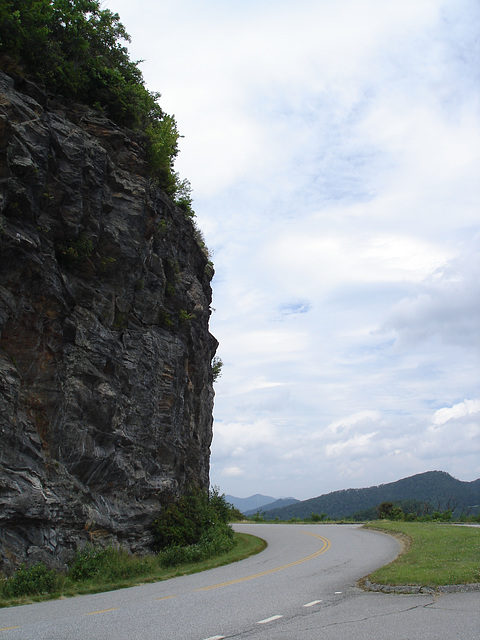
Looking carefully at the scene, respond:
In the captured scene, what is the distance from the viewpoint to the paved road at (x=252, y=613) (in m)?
7.89

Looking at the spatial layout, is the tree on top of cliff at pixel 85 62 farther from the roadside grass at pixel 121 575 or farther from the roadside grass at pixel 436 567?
the roadside grass at pixel 436 567

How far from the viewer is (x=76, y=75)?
2262 centimetres

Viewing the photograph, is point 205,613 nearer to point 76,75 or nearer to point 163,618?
point 163,618

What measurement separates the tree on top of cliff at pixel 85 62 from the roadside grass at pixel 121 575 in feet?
61.7

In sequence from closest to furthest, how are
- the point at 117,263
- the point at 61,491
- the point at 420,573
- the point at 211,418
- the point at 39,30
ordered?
1. the point at 420,573
2. the point at 61,491
3. the point at 39,30
4. the point at 117,263
5. the point at 211,418

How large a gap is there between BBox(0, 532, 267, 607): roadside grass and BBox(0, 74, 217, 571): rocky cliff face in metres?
1.36

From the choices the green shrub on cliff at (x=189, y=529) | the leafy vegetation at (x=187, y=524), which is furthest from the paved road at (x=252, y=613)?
the leafy vegetation at (x=187, y=524)

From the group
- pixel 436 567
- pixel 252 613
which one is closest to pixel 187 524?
pixel 436 567

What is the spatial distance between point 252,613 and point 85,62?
2452 cm

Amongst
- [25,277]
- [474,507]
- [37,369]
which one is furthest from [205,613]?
[474,507]

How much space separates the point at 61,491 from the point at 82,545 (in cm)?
203

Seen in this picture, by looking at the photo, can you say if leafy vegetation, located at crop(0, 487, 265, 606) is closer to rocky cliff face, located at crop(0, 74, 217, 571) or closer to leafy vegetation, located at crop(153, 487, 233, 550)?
leafy vegetation, located at crop(153, 487, 233, 550)

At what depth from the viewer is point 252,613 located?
9617mm

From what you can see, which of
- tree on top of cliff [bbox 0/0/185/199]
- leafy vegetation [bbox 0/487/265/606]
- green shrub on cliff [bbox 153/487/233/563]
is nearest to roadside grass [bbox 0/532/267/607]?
leafy vegetation [bbox 0/487/265/606]
